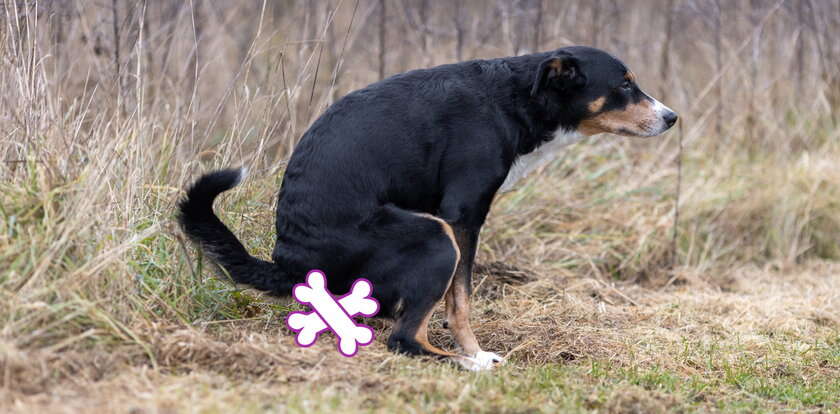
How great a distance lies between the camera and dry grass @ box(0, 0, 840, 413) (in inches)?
116

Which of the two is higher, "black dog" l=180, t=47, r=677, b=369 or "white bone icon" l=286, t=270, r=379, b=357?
"black dog" l=180, t=47, r=677, b=369

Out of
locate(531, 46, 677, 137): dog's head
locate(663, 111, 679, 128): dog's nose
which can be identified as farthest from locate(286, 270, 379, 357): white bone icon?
locate(663, 111, 679, 128): dog's nose

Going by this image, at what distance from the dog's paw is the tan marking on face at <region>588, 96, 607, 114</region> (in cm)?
120

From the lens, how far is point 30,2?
4102 millimetres

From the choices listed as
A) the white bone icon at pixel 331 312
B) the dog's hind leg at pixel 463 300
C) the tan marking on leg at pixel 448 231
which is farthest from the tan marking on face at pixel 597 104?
the white bone icon at pixel 331 312

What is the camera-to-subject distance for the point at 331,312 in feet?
11.0

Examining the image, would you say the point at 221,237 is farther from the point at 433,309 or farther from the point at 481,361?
the point at 481,361

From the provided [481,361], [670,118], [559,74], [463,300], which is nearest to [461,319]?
[463,300]

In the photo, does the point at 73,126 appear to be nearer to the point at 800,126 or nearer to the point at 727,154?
the point at 727,154

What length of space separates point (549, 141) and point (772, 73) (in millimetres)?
4114

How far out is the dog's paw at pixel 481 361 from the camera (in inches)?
133

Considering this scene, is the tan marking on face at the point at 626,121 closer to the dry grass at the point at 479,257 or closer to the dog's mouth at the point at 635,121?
the dog's mouth at the point at 635,121

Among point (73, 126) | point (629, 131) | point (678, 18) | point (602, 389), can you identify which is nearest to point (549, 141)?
point (629, 131)

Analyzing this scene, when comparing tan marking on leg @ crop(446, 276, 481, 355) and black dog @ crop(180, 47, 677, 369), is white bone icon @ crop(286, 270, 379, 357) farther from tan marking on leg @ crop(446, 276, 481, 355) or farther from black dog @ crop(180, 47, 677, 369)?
tan marking on leg @ crop(446, 276, 481, 355)
